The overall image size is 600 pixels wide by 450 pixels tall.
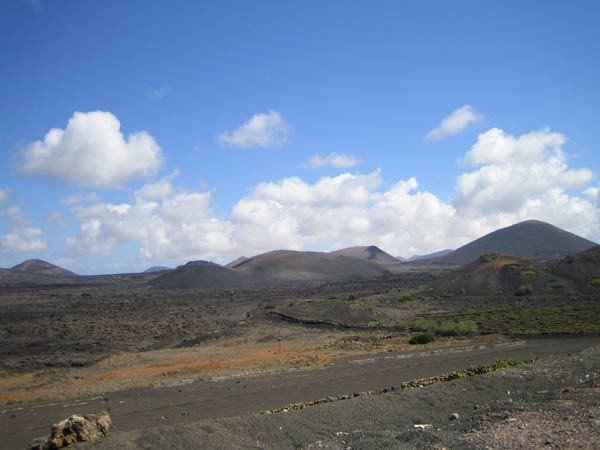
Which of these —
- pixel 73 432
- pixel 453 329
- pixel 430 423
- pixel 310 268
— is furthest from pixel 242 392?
pixel 310 268

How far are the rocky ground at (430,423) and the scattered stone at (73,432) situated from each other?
30 centimetres

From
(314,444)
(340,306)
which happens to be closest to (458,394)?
(314,444)

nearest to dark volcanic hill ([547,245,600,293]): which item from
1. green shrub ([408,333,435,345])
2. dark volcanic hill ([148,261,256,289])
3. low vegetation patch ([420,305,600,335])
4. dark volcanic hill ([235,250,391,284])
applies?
low vegetation patch ([420,305,600,335])

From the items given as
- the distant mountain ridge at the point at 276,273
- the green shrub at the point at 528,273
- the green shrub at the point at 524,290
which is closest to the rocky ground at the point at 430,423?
the green shrub at the point at 524,290

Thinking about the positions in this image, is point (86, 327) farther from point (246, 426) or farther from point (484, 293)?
point (484, 293)

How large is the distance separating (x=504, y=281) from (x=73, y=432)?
6200 centimetres

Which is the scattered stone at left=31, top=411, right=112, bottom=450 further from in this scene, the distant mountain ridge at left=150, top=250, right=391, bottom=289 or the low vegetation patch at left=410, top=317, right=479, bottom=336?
the distant mountain ridge at left=150, top=250, right=391, bottom=289

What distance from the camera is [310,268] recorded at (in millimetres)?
162250

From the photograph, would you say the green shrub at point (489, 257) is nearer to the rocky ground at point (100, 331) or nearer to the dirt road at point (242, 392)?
the rocky ground at point (100, 331)

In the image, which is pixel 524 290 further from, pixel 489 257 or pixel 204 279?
pixel 204 279

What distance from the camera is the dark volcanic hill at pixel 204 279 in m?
129

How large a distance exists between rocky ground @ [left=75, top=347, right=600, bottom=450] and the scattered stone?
299mm

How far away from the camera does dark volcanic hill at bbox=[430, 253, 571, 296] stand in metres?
59.0

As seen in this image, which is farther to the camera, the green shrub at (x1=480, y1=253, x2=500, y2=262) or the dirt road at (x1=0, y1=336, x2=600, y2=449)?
the green shrub at (x1=480, y1=253, x2=500, y2=262)
